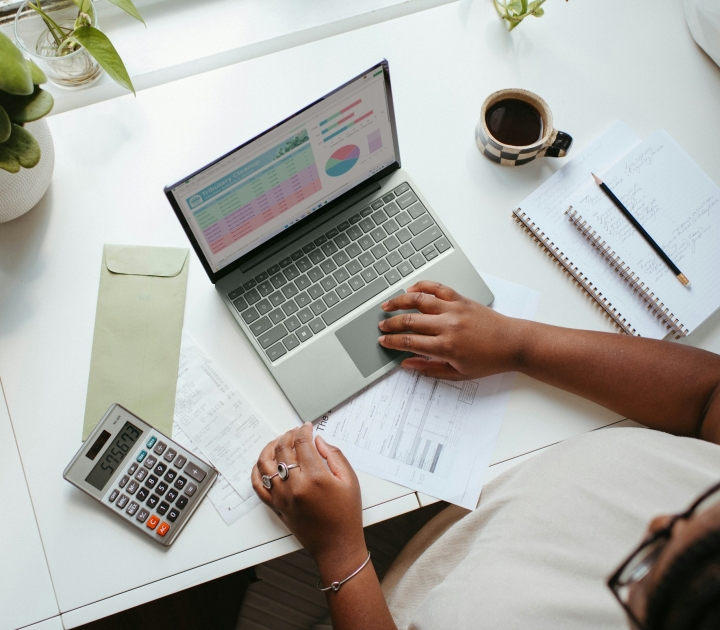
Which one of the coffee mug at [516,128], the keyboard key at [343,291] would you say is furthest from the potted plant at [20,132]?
the coffee mug at [516,128]

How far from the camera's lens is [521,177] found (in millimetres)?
891

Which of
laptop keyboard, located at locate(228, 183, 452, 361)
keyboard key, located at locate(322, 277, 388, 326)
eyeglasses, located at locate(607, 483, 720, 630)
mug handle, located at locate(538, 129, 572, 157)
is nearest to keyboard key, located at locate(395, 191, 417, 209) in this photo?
laptop keyboard, located at locate(228, 183, 452, 361)

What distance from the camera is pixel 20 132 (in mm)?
645

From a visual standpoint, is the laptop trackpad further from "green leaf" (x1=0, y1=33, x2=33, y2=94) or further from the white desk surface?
"green leaf" (x1=0, y1=33, x2=33, y2=94)

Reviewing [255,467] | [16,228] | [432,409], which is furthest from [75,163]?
[432,409]

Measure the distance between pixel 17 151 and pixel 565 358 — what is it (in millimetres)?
749

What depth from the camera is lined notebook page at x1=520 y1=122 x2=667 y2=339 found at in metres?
0.84

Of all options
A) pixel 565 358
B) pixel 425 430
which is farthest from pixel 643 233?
pixel 425 430

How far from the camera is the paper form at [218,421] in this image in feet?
2.49

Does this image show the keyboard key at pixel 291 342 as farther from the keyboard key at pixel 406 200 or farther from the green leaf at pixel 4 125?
the green leaf at pixel 4 125

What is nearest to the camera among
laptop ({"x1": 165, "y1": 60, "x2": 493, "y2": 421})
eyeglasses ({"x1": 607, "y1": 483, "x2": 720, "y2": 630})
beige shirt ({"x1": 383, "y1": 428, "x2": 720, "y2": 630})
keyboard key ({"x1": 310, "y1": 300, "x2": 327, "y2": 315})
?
eyeglasses ({"x1": 607, "y1": 483, "x2": 720, "y2": 630})

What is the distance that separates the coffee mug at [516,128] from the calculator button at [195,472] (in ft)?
2.11

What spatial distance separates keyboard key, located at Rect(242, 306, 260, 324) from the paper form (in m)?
0.08

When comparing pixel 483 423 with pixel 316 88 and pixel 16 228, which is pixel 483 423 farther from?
pixel 16 228
